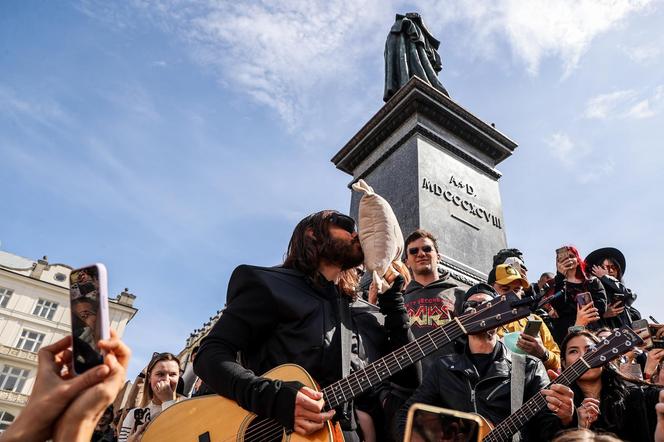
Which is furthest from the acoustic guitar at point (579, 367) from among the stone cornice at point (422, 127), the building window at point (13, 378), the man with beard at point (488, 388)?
the building window at point (13, 378)

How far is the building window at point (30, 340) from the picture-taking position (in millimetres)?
43062

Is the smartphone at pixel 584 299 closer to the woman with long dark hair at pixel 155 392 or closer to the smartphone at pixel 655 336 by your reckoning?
the smartphone at pixel 655 336

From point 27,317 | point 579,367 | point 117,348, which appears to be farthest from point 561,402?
point 27,317

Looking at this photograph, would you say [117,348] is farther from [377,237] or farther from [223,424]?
[377,237]

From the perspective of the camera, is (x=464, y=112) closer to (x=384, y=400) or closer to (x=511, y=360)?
(x=511, y=360)

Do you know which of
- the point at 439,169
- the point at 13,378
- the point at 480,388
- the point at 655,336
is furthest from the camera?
the point at 13,378

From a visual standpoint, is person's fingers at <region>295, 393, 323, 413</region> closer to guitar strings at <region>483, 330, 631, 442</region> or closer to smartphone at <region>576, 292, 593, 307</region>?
guitar strings at <region>483, 330, 631, 442</region>

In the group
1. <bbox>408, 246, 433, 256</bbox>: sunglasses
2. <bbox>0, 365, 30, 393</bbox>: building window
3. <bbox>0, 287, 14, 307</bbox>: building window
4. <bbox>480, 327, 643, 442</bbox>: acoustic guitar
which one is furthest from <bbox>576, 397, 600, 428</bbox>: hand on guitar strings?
<bbox>0, 287, 14, 307</bbox>: building window

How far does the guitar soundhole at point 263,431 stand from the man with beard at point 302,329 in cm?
10

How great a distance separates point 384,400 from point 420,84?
21.5ft

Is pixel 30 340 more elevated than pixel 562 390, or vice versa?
pixel 30 340

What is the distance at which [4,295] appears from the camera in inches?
1729

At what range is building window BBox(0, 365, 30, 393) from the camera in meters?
40.1

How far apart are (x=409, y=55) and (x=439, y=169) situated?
15.5ft
